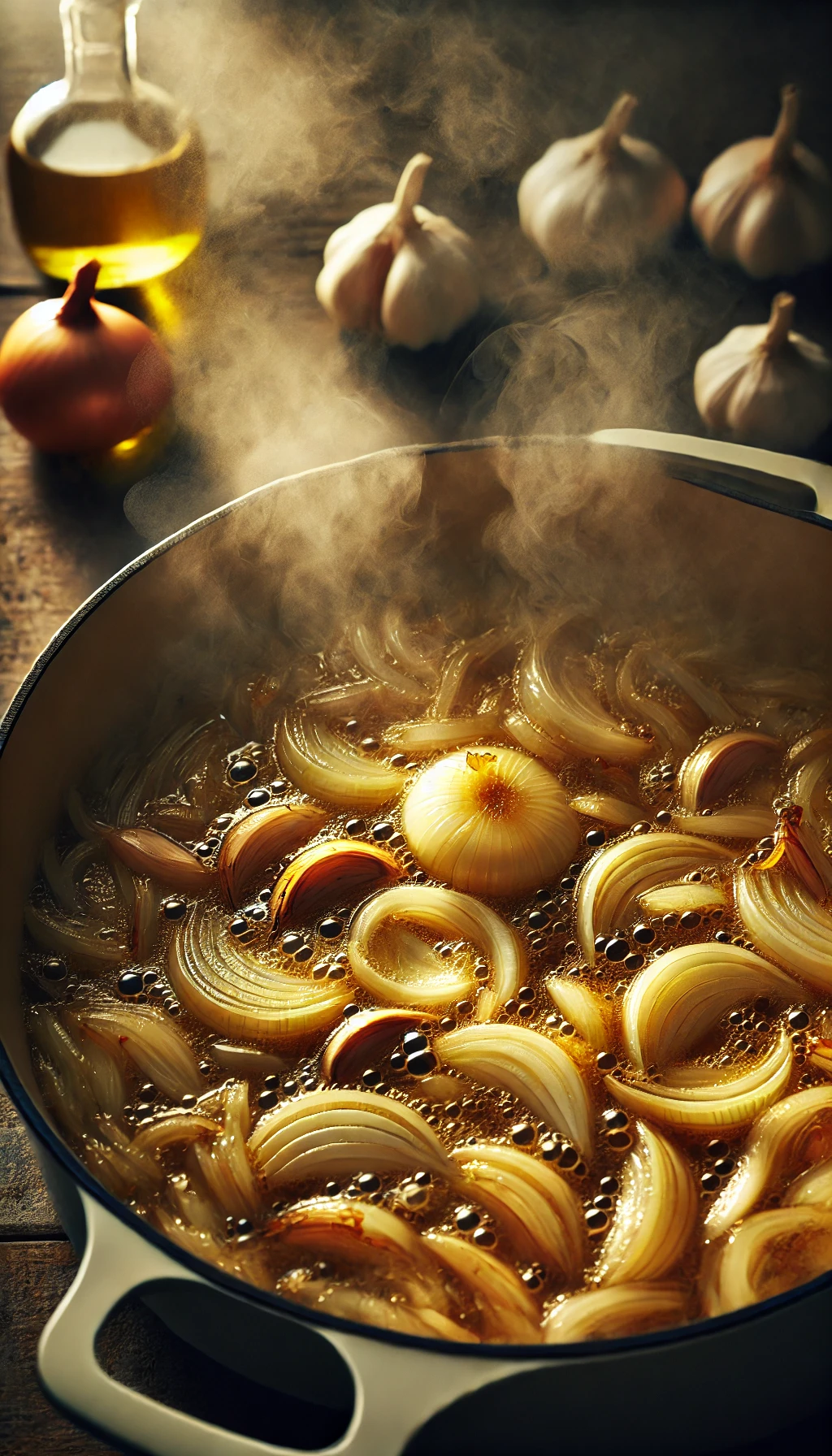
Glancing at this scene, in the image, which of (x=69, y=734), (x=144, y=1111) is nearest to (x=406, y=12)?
(x=69, y=734)

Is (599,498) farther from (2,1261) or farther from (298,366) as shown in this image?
(2,1261)

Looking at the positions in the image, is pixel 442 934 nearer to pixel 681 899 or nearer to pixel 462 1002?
pixel 462 1002

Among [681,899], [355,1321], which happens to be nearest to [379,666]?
[681,899]

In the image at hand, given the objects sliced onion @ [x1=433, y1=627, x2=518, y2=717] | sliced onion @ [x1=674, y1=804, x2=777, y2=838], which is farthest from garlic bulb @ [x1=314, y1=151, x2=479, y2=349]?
sliced onion @ [x1=674, y1=804, x2=777, y2=838]

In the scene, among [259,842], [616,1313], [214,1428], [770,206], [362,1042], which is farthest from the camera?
[770,206]

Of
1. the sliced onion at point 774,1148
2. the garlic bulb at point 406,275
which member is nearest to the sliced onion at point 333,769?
the sliced onion at point 774,1148
